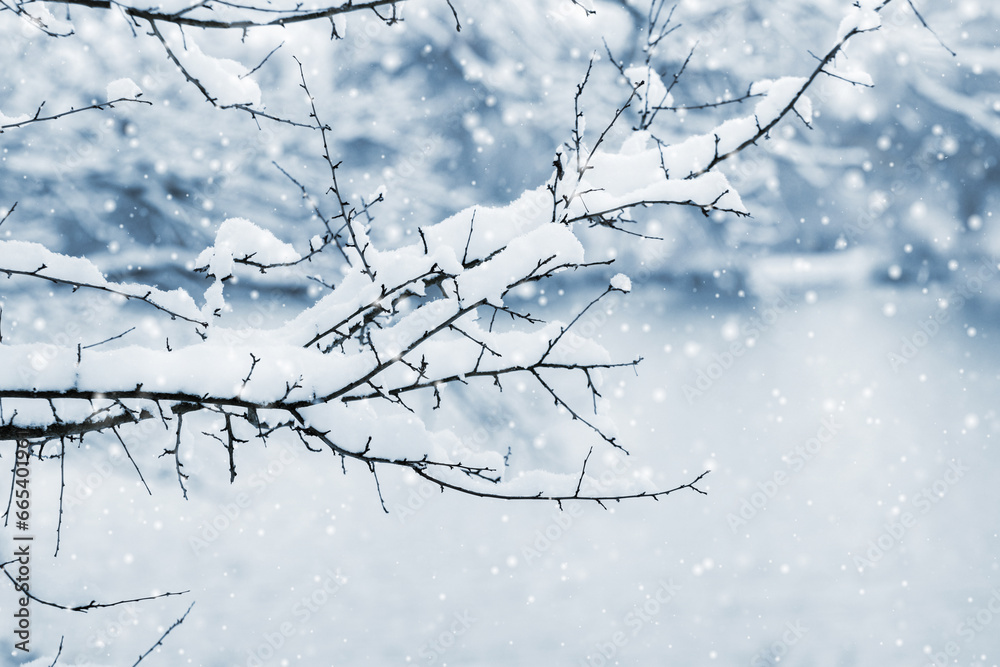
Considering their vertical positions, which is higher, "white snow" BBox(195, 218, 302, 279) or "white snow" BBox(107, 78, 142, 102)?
"white snow" BBox(107, 78, 142, 102)

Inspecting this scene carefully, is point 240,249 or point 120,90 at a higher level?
point 120,90

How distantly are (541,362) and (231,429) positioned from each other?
98cm

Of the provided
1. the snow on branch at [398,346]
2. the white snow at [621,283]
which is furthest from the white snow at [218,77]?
the white snow at [621,283]

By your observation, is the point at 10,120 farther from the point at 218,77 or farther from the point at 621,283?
the point at 621,283

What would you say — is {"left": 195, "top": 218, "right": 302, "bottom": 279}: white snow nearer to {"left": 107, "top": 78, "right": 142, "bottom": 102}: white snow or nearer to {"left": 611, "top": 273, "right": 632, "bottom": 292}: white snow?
{"left": 107, "top": 78, "right": 142, "bottom": 102}: white snow

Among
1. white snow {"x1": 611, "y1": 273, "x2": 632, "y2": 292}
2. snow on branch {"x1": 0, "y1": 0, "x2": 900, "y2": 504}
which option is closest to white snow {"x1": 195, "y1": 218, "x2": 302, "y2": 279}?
snow on branch {"x1": 0, "y1": 0, "x2": 900, "y2": 504}

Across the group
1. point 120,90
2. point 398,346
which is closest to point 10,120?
point 120,90

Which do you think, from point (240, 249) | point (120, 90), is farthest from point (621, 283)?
point (120, 90)

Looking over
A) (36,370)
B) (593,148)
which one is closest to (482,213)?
(593,148)

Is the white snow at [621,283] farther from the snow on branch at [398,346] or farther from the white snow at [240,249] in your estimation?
the white snow at [240,249]

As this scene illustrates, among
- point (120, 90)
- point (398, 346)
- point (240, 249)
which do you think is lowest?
point (398, 346)

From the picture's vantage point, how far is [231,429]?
209 cm

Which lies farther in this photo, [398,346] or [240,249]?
[240,249]

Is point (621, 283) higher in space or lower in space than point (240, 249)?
lower
